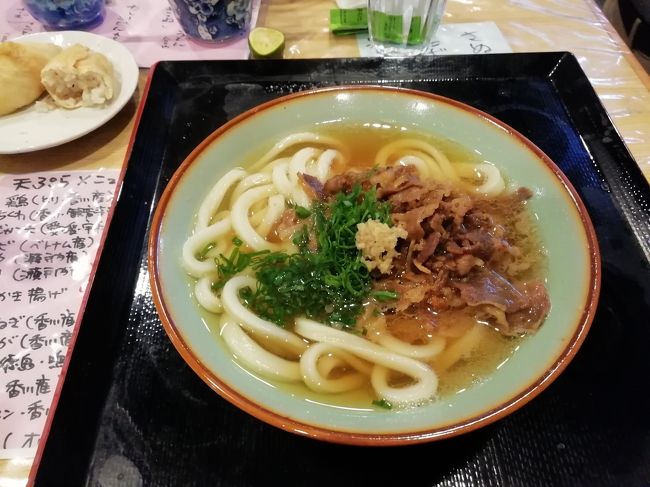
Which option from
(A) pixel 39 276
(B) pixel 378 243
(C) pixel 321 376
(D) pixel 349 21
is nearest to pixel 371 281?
(B) pixel 378 243

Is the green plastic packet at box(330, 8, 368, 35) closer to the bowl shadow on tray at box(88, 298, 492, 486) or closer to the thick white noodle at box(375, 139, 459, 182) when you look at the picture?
the thick white noodle at box(375, 139, 459, 182)

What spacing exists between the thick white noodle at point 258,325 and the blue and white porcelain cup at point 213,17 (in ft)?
5.62

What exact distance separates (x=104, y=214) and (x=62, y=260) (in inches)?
10.2

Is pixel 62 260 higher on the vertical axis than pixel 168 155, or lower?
lower

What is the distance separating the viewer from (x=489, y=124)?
199cm

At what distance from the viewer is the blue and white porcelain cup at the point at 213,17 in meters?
2.62

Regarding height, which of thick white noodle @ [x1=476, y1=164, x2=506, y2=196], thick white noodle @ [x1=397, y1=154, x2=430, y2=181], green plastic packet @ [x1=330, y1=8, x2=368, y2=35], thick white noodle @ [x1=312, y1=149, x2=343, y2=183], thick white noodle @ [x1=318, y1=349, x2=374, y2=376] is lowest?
thick white noodle @ [x1=318, y1=349, x2=374, y2=376]

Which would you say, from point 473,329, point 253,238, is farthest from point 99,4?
point 473,329

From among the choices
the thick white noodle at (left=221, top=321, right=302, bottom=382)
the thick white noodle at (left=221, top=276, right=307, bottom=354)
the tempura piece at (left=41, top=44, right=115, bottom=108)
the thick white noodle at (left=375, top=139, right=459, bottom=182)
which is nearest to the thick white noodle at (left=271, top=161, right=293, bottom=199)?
the thick white noodle at (left=375, top=139, right=459, bottom=182)

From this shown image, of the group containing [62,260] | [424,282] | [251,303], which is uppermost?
[424,282]

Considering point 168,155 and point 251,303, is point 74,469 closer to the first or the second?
point 251,303

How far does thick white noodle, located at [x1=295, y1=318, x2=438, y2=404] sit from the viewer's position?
1.45 meters

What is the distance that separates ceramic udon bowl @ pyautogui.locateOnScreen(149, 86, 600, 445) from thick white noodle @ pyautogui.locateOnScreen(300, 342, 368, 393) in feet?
0.27

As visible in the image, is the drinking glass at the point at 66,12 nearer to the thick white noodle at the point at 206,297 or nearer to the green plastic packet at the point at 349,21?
the green plastic packet at the point at 349,21
